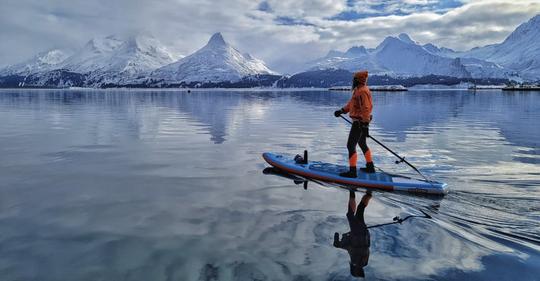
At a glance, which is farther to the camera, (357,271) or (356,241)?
(356,241)

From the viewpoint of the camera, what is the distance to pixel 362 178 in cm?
1368

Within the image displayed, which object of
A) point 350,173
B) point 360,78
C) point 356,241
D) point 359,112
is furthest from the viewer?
point 350,173

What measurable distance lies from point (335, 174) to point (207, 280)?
7914mm

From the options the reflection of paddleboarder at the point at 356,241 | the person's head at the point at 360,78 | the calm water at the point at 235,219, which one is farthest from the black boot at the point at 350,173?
the person's head at the point at 360,78

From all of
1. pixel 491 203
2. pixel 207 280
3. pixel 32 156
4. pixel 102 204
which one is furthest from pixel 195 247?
pixel 32 156

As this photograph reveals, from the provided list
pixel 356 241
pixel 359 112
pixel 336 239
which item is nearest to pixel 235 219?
pixel 336 239

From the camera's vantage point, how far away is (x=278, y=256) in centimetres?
805

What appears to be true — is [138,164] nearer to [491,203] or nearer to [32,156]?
[32,156]

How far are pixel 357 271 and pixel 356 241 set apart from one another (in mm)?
1451

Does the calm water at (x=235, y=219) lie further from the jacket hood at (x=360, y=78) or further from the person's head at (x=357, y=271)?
the jacket hood at (x=360, y=78)

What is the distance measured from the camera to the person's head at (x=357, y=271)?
7277mm

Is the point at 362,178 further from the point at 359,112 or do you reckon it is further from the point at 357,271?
the point at 357,271

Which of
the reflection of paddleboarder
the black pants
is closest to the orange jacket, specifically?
the black pants

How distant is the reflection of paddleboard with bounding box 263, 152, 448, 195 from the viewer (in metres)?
12.7
